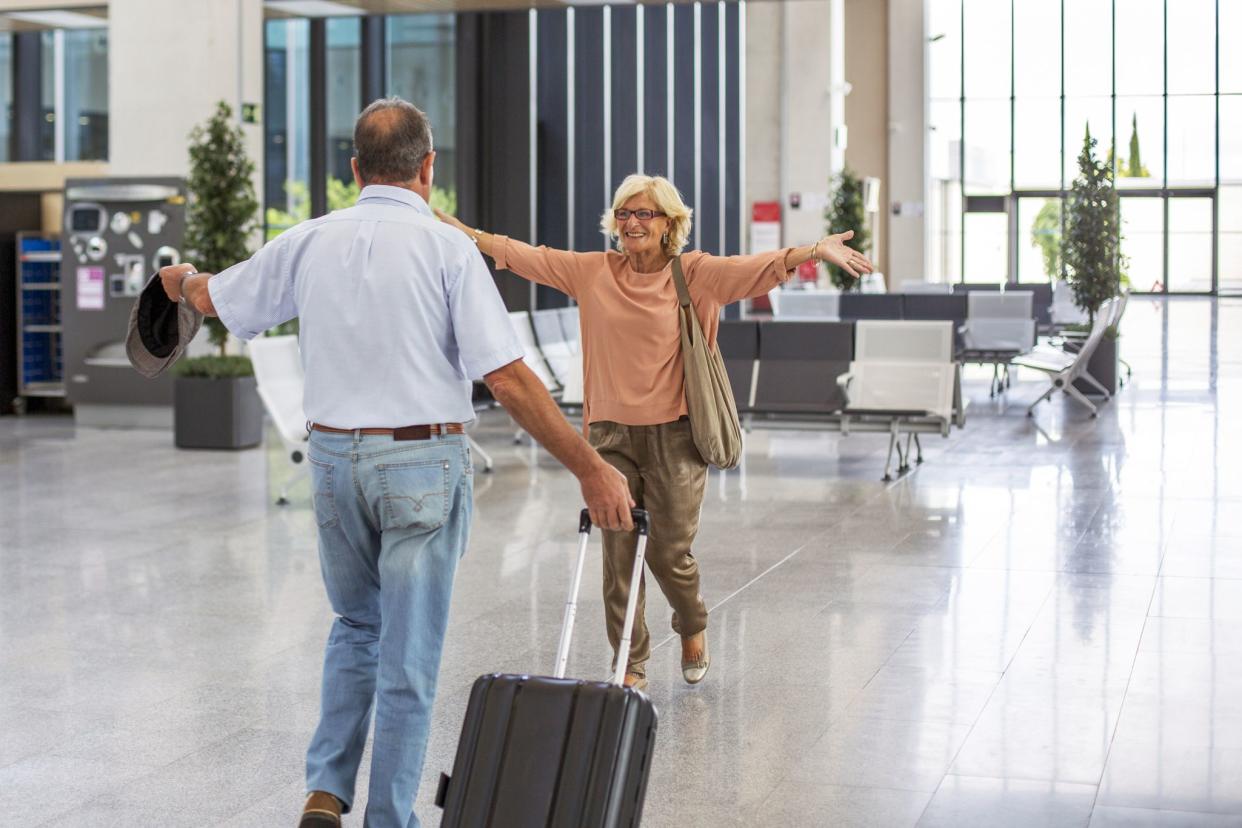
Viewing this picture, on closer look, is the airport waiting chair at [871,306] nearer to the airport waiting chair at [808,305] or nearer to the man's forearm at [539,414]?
the airport waiting chair at [808,305]

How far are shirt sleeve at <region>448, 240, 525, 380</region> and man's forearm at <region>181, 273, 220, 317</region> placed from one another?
21.1 inches

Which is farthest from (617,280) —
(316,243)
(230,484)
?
(230,484)

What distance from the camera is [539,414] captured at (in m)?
3.08

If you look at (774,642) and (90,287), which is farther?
(90,287)

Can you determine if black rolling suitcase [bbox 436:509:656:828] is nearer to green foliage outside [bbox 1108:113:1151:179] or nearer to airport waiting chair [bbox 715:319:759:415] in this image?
airport waiting chair [bbox 715:319:759:415]

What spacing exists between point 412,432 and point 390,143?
59cm

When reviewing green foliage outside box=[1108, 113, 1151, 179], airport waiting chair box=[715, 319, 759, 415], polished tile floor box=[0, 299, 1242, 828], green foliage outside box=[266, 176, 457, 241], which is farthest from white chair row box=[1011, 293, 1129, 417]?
green foliage outside box=[1108, 113, 1151, 179]

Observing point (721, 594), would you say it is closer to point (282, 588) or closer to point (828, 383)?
point (282, 588)

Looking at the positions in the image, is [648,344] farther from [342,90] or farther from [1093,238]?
[342,90]

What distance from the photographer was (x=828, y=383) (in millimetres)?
10578

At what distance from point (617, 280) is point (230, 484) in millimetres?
5675

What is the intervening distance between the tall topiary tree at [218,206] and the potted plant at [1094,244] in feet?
27.1

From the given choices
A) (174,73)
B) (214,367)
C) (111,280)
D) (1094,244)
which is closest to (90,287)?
(111,280)

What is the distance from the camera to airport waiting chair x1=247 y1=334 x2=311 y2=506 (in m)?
9.15
